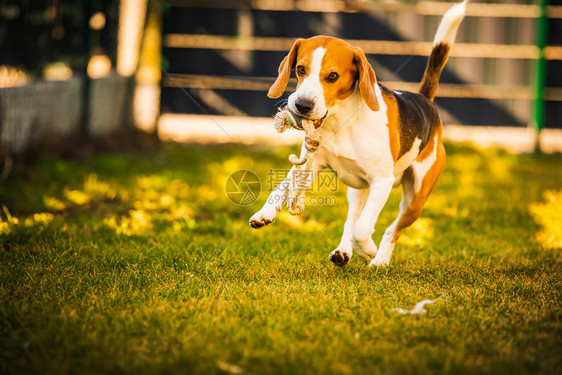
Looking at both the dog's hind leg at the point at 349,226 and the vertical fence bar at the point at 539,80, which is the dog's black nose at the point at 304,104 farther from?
the vertical fence bar at the point at 539,80

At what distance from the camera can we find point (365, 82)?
3.53 m

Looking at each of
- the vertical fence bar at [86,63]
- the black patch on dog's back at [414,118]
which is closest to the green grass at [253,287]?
the black patch on dog's back at [414,118]

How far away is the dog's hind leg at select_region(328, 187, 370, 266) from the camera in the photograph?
3602 millimetres

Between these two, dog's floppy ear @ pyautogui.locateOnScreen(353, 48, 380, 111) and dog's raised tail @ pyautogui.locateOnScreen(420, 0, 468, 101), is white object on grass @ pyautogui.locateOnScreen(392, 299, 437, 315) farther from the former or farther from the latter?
dog's raised tail @ pyautogui.locateOnScreen(420, 0, 468, 101)

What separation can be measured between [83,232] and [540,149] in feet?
24.3

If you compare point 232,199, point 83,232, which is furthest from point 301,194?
point 232,199

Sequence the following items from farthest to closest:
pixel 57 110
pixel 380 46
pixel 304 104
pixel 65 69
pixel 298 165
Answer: pixel 380 46, pixel 65 69, pixel 57 110, pixel 298 165, pixel 304 104

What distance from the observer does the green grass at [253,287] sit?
262 centimetres

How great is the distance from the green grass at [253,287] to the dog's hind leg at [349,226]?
143mm

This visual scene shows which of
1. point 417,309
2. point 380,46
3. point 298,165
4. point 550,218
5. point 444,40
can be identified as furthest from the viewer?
point 380,46

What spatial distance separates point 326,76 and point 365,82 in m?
0.24

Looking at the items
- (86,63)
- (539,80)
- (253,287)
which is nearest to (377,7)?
(539,80)

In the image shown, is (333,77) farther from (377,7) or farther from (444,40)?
(377,7)

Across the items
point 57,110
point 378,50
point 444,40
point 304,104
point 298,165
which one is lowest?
point 57,110
